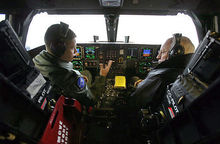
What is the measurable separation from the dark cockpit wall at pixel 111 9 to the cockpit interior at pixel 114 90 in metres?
0.01

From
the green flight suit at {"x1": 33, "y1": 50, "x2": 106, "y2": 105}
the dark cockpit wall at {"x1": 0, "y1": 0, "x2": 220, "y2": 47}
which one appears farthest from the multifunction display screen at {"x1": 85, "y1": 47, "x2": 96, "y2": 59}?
the green flight suit at {"x1": 33, "y1": 50, "x2": 106, "y2": 105}

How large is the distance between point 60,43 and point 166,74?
1185 millimetres

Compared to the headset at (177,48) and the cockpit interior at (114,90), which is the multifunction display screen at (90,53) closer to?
the cockpit interior at (114,90)

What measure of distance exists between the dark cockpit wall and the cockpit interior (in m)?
0.01

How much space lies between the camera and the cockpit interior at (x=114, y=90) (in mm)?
461

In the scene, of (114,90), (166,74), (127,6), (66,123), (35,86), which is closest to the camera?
(35,86)

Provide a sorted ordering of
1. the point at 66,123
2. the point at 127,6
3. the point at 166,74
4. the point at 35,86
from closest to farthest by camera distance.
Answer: the point at 35,86
the point at 66,123
the point at 166,74
the point at 127,6

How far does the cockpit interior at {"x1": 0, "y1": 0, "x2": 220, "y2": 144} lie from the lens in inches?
18.1

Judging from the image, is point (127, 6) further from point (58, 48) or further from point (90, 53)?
point (58, 48)

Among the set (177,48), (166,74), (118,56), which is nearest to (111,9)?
(118,56)

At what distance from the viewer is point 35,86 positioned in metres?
0.62

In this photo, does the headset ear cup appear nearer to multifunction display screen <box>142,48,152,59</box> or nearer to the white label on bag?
the white label on bag

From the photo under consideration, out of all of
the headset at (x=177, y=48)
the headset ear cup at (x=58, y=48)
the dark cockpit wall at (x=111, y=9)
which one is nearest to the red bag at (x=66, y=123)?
the headset ear cup at (x=58, y=48)

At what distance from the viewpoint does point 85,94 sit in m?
1.18
